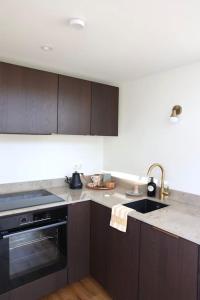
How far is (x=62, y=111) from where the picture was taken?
2238 millimetres

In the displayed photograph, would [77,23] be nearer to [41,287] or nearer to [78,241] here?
A: [78,241]

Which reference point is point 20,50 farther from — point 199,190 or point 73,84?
point 199,190

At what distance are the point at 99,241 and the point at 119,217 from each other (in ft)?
1.43

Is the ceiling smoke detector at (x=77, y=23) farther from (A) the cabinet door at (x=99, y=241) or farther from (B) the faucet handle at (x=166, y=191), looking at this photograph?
(B) the faucet handle at (x=166, y=191)

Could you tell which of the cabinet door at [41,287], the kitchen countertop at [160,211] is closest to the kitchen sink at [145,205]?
the kitchen countertop at [160,211]

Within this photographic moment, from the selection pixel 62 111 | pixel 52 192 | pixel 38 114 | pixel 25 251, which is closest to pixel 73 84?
pixel 62 111

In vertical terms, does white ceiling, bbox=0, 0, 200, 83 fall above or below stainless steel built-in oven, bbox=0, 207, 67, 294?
above

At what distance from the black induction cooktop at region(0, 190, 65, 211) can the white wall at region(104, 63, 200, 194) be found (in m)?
1.02

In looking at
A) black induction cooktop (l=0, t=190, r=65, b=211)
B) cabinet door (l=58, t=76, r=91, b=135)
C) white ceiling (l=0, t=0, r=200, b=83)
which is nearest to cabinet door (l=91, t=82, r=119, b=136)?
cabinet door (l=58, t=76, r=91, b=135)

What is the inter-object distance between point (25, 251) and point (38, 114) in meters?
1.24

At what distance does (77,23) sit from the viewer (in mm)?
1326

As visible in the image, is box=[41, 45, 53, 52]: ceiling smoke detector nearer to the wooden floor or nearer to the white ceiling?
the white ceiling

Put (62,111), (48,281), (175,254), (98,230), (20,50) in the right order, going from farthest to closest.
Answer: (62,111) → (98,230) → (48,281) → (20,50) → (175,254)

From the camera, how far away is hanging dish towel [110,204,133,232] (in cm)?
177
